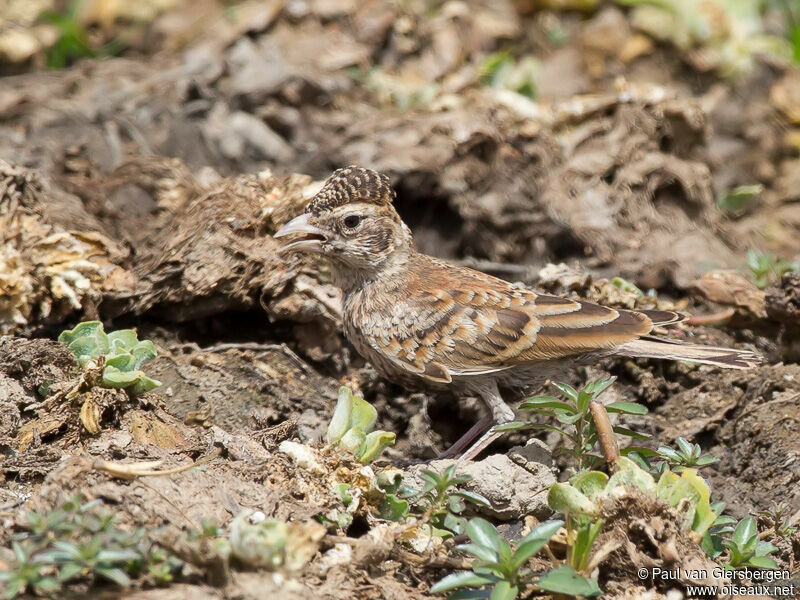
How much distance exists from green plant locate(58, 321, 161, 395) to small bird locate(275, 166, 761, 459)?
3.40ft

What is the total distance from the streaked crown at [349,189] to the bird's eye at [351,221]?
0.29 ft

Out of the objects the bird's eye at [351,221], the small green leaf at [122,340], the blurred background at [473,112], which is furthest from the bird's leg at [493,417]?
the small green leaf at [122,340]

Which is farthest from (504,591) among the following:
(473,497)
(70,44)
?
(70,44)

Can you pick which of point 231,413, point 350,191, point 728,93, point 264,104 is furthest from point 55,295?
point 728,93

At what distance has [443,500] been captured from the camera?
4211 millimetres

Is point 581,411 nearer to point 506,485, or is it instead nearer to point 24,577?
point 506,485

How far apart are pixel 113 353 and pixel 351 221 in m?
1.53

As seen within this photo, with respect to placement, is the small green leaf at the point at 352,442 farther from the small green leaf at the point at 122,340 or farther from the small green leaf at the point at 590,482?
the small green leaf at the point at 122,340

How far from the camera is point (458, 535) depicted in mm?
4227

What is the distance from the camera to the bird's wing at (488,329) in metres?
5.20

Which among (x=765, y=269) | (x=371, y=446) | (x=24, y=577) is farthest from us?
(x=765, y=269)

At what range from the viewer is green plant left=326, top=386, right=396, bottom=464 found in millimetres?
4617

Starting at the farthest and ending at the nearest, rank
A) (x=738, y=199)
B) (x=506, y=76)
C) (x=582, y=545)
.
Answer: (x=506, y=76), (x=738, y=199), (x=582, y=545)

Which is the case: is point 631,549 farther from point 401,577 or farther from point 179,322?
point 179,322
